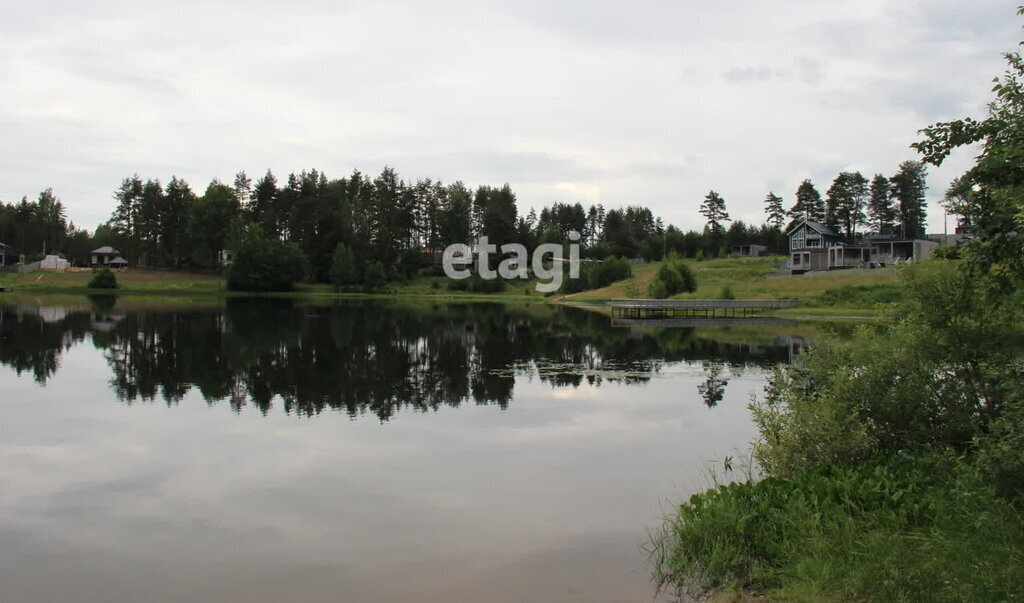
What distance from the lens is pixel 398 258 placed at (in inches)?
4358

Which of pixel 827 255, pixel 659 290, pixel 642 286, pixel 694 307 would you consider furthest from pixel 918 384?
pixel 827 255

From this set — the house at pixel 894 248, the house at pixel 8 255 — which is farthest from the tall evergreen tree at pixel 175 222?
the house at pixel 894 248

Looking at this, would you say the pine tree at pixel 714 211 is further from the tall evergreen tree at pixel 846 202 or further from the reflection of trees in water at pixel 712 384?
the reflection of trees in water at pixel 712 384

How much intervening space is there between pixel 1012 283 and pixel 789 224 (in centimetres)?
12510

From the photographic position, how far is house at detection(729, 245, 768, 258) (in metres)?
121

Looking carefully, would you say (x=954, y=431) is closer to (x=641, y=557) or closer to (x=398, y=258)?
(x=641, y=557)

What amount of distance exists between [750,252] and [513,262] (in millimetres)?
40975

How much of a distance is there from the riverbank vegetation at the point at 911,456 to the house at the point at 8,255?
134 m

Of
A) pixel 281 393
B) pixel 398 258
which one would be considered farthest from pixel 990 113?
pixel 398 258

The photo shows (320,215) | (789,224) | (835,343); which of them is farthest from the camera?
(789,224)

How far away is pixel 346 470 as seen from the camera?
45.1 feet

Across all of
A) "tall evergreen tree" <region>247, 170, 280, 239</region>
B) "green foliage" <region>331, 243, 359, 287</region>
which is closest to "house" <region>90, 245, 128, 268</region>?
"tall evergreen tree" <region>247, 170, 280, 239</region>

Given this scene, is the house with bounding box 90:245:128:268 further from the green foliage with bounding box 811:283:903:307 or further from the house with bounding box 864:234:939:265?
the house with bounding box 864:234:939:265

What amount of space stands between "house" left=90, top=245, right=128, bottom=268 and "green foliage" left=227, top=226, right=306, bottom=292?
29.0 m
